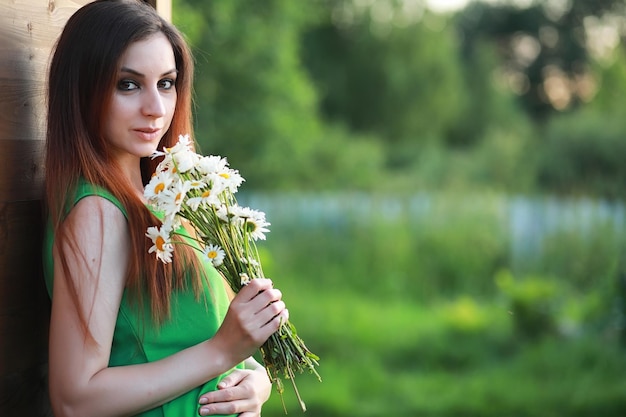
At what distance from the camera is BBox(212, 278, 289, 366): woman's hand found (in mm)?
1670

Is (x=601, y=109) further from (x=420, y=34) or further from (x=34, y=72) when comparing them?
(x=34, y=72)

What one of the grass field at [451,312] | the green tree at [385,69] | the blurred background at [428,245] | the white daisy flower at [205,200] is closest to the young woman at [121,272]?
the white daisy flower at [205,200]

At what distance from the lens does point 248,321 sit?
1.67m

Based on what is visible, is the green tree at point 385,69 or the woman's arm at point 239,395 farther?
the green tree at point 385,69

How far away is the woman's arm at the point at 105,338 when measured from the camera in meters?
1.58

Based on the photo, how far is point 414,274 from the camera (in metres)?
8.60

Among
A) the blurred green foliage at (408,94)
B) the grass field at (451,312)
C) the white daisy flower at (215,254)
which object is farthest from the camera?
the blurred green foliage at (408,94)

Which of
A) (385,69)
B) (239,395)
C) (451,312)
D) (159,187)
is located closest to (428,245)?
(451,312)

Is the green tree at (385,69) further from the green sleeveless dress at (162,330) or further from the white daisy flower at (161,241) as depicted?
the white daisy flower at (161,241)

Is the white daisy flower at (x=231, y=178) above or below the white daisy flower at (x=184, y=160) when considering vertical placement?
below

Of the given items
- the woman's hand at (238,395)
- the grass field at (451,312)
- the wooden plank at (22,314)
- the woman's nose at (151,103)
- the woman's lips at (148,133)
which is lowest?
the grass field at (451,312)

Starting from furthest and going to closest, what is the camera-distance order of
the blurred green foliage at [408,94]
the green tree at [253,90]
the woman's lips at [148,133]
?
the blurred green foliage at [408,94]
the green tree at [253,90]
the woman's lips at [148,133]

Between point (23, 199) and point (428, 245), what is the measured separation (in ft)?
23.7

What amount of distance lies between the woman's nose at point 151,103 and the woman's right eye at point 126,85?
3 centimetres
